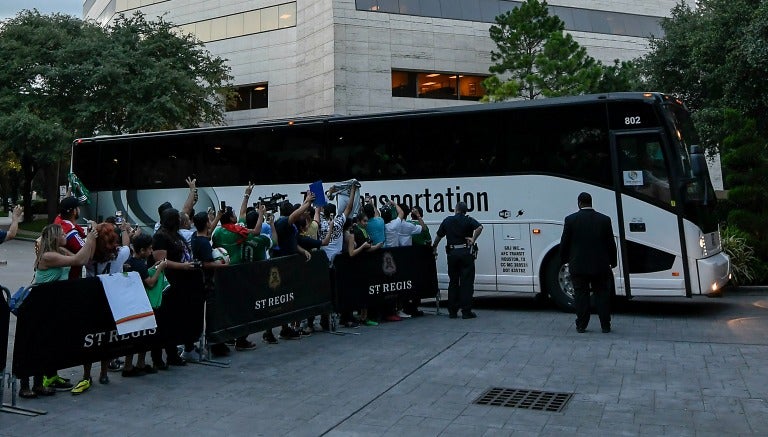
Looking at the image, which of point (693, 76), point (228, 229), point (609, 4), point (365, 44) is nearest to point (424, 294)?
point (228, 229)

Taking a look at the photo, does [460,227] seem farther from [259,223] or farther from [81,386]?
[81,386]

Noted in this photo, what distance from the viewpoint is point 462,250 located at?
1123 centimetres

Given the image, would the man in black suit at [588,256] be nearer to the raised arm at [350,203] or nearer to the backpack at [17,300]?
the raised arm at [350,203]

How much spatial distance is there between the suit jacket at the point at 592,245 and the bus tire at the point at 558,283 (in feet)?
6.83

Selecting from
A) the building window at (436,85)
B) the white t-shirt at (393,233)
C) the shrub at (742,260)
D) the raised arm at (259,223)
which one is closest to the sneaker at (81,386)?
the raised arm at (259,223)

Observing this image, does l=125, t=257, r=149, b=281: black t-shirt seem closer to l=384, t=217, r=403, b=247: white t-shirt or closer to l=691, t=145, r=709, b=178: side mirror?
l=384, t=217, r=403, b=247: white t-shirt

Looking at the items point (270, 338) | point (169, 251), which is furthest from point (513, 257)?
point (169, 251)

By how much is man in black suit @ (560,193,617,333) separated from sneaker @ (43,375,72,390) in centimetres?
675

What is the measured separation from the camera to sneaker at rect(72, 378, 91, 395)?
674 cm

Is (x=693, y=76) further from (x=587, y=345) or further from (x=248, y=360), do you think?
(x=248, y=360)

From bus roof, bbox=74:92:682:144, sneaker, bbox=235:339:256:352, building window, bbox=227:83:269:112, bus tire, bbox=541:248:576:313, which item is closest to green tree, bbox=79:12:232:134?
building window, bbox=227:83:269:112

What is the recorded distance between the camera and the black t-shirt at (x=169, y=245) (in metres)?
7.77

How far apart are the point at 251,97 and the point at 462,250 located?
106 feet

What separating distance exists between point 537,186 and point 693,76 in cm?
1640
